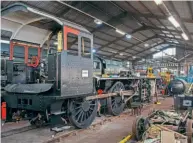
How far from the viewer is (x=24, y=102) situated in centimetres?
549

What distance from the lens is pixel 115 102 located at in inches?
333

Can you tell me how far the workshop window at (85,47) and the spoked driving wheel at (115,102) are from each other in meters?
2.50

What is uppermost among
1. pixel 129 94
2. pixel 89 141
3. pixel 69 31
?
pixel 69 31

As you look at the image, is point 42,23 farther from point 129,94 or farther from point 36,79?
point 129,94

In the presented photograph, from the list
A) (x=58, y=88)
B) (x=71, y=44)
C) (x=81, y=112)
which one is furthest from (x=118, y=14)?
(x=58, y=88)

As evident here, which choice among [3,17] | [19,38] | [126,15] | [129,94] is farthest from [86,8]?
[3,17]

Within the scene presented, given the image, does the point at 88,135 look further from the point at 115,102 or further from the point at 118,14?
the point at 118,14

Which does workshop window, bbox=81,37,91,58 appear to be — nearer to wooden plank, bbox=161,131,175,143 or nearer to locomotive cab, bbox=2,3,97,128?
locomotive cab, bbox=2,3,97,128

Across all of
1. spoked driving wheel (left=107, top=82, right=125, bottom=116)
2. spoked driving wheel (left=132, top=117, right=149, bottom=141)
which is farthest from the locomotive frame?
spoked driving wheel (left=132, top=117, right=149, bottom=141)

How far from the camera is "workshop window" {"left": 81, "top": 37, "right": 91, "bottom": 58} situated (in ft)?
19.5

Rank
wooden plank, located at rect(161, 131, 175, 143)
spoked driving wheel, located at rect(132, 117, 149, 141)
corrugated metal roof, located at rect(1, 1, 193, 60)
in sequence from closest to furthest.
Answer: wooden plank, located at rect(161, 131, 175, 143), spoked driving wheel, located at rect(132, 117, 149, 141), corrugated metal roof, located at rect(1, 1, 193, 60)

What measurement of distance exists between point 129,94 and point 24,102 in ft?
17.0

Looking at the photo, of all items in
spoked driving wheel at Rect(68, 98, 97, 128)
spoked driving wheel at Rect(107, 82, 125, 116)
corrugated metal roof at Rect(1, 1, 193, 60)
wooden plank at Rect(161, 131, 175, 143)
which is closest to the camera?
wooden plank at Rect(161, 131, 175, 143)

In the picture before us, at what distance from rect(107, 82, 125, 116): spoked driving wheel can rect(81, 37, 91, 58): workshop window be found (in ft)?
8.20
